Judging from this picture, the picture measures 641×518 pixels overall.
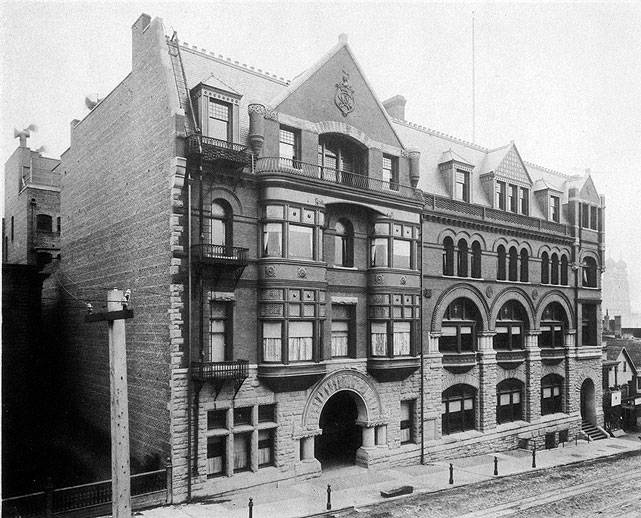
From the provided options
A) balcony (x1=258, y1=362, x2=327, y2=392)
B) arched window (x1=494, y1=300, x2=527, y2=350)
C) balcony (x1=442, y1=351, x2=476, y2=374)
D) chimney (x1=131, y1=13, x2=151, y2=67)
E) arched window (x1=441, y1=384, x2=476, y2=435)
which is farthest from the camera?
arched window (x1=494, y1=300, x2=527, y2=350)

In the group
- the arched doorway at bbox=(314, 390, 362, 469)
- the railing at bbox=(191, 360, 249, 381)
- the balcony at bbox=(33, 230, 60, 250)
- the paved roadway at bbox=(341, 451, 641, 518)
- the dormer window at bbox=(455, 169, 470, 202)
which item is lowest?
the paved roadway at bbox=(341, 451, 641, 518)

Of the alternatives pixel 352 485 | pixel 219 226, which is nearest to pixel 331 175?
pixel 219 226

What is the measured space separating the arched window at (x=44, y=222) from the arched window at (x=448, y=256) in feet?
81.3

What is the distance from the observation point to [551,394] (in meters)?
36.3

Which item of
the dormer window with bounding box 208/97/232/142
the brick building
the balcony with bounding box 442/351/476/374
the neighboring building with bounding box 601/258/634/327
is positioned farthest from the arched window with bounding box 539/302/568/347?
the neighboring building with bounding box 601/258/634/327

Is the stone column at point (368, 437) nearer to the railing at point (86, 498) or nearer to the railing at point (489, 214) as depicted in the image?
the railing at point (86, 498)

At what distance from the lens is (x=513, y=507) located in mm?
21516

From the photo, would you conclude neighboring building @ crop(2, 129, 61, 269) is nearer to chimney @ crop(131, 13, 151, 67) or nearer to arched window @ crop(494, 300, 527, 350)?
chimney @ crop(131, 13, 151, 67)

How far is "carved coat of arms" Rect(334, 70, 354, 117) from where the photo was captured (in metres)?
25.8

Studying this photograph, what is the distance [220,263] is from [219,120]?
5.65 m

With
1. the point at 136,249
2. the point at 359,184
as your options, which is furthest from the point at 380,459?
the point at 136,249

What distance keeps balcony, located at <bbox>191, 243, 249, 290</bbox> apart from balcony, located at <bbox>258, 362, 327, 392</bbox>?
3.58 m

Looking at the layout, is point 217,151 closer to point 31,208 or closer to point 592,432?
point 31,208

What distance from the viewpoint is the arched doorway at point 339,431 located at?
91.1 ft
